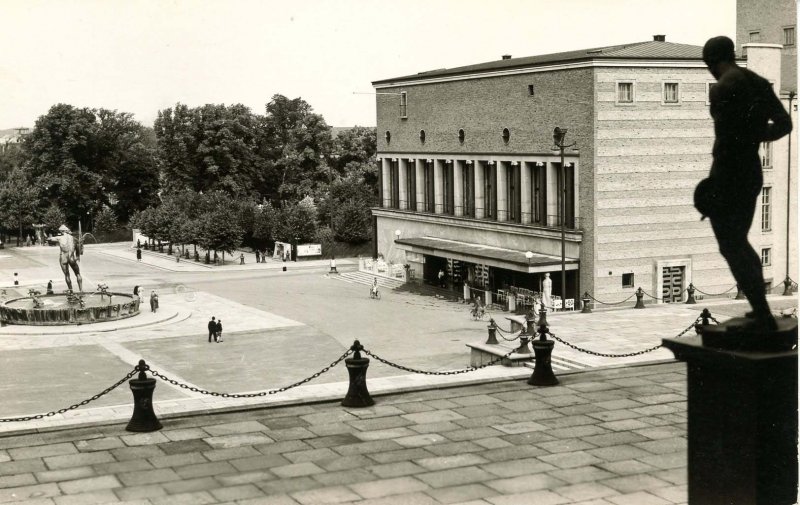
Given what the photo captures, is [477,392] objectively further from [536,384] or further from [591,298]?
[591,298]

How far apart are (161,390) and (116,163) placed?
2951 inches

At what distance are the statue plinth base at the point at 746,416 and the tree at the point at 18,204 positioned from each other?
286 ft

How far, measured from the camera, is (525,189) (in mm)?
47188

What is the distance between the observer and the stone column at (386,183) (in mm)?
62188

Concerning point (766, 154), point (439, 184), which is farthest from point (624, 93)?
point (439, 184)

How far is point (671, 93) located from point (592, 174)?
4.50m

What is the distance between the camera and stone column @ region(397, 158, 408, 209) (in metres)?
60.0

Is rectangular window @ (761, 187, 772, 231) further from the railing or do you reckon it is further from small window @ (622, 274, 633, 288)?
the railing

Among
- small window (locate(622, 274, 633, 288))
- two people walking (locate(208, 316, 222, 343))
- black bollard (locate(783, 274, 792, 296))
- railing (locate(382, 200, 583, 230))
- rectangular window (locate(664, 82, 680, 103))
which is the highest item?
rectangular window (locate(664, 82, 680, 103))

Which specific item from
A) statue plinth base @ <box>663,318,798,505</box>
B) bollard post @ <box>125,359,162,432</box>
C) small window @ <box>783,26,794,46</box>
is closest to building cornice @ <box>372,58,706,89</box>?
small window @ <box>783,26,794,46</box>

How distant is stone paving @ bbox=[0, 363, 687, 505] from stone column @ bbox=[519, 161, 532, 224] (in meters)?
31.0

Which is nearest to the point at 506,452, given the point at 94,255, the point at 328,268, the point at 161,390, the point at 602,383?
the point at 602,383

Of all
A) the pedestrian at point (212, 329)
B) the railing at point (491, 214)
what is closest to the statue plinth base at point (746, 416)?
the pedestrian at point (212, 329)

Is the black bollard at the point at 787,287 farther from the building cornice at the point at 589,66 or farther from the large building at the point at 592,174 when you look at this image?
the building cornice at the point at 589,66
